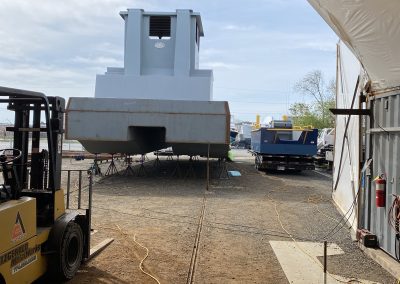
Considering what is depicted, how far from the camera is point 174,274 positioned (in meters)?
6.16

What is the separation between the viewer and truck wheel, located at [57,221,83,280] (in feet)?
17.8

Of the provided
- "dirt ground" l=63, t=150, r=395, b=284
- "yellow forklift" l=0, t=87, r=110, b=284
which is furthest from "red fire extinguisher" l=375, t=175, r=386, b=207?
"yellow forklift" l=0, t=87, r=110, b=284

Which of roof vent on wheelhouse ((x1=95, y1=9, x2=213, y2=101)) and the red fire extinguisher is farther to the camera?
roof vent on wheelhouse ((x1=95, y1=9, x2=213, y2=101))

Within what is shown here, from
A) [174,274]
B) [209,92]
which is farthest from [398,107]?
[209,92]

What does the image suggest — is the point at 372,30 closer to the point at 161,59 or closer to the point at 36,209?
the point at 36,209

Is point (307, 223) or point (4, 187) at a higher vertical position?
point (4, 187)

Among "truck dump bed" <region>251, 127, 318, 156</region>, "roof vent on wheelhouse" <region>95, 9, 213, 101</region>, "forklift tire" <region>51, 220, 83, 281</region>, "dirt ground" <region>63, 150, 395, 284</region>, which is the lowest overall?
"dirt ground" <region>63, 150, 395, 284</region>

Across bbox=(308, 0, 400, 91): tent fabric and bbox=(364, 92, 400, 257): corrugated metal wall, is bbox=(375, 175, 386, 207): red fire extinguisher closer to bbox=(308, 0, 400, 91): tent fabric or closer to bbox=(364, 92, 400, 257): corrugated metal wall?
bbox=(364, 92, 400, 257): corrugated metal wall

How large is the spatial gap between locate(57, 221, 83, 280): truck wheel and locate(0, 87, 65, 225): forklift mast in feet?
1.02

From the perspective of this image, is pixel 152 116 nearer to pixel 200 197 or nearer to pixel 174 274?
pixel 200 197

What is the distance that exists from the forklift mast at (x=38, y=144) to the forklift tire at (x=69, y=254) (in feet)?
1.03

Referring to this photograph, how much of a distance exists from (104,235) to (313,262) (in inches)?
149

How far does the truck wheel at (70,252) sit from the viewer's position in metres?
5.44

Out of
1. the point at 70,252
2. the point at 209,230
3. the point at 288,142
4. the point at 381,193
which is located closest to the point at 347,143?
the point at 381,193
